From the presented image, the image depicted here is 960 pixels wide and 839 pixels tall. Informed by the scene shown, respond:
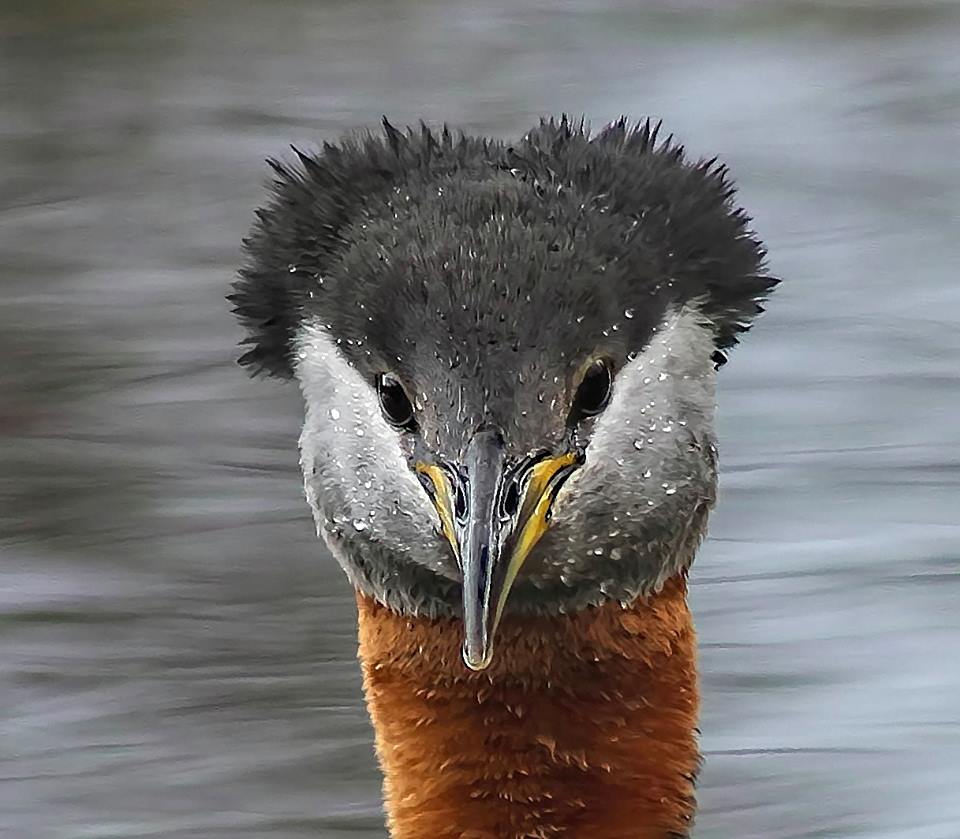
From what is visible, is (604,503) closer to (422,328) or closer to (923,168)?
(422,328)

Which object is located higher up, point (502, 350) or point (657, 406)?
point (502, 350)

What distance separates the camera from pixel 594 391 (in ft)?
7.67

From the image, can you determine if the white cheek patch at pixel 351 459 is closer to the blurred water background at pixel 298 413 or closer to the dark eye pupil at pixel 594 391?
the dark eye pupil at pixel 594 391

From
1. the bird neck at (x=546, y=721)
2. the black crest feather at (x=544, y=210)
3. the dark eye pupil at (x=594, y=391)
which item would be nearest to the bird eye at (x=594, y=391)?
the dark eye pupil at (x=594, y=391)

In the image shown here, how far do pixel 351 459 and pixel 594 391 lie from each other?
298 mm

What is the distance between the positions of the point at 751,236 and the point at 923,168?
11.4 feet

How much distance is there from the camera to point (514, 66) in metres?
6.43

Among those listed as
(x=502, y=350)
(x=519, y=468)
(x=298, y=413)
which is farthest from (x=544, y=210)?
(x=298, y=413)

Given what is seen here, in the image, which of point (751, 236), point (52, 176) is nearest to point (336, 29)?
point (52, 176)

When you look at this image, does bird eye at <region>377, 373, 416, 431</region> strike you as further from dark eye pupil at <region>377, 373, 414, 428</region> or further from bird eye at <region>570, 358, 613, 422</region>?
bird eye at <region>570, 358, 613, 422</region>

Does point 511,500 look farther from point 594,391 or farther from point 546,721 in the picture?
point 546,721

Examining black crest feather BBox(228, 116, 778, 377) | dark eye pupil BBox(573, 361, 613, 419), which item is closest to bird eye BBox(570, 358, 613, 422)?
dark eye pupil BBox(573, 361, 613, 419)

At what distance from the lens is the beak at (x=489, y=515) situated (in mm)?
2143

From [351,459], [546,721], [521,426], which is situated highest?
[521,426]
